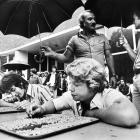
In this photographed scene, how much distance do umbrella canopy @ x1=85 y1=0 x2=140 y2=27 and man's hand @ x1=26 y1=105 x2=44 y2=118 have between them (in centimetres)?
198

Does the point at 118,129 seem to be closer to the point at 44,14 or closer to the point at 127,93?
the point at 44,14

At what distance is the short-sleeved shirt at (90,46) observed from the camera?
288cm

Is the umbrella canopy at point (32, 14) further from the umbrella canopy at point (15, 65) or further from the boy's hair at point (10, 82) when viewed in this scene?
the umbrella canopy at point (15, 65)

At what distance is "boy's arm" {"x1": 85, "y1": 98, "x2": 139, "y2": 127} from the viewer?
1140mm

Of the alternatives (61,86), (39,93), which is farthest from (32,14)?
(61,86)

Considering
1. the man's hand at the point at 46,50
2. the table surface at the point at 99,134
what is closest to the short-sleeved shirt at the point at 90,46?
the man's hand at the point at 46,50

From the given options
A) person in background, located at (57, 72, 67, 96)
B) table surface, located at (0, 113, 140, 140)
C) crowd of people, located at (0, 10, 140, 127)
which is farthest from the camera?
person in background, located at (57, 72, 67, 96)

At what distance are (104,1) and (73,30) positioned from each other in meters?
8.76

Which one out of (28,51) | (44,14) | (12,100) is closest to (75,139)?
(12,100)

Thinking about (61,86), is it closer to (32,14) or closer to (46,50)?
(32,14)

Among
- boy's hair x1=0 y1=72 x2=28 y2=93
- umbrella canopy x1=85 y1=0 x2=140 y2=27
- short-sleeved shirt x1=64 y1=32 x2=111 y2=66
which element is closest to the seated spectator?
boy's hair x1=0 y1=72 x2=28 y2=93

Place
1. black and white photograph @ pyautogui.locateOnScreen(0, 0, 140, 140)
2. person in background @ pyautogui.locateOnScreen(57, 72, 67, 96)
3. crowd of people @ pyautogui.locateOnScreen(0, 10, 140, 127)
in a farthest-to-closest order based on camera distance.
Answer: person in background @ pyautogui.locateOnScreen(57, 72, 67, 96) < crowd of people @ pyautogui.locateOnScreen(0, 10, 140, 127) < black and white photograph @ pyautogui.locateOnScreen(0, 0, 140, 140)

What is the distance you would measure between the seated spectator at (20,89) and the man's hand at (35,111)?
1558mm

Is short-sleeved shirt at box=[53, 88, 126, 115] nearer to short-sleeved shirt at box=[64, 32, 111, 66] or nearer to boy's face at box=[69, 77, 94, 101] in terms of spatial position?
boy's face at box=[69, 77, 94, 101]
